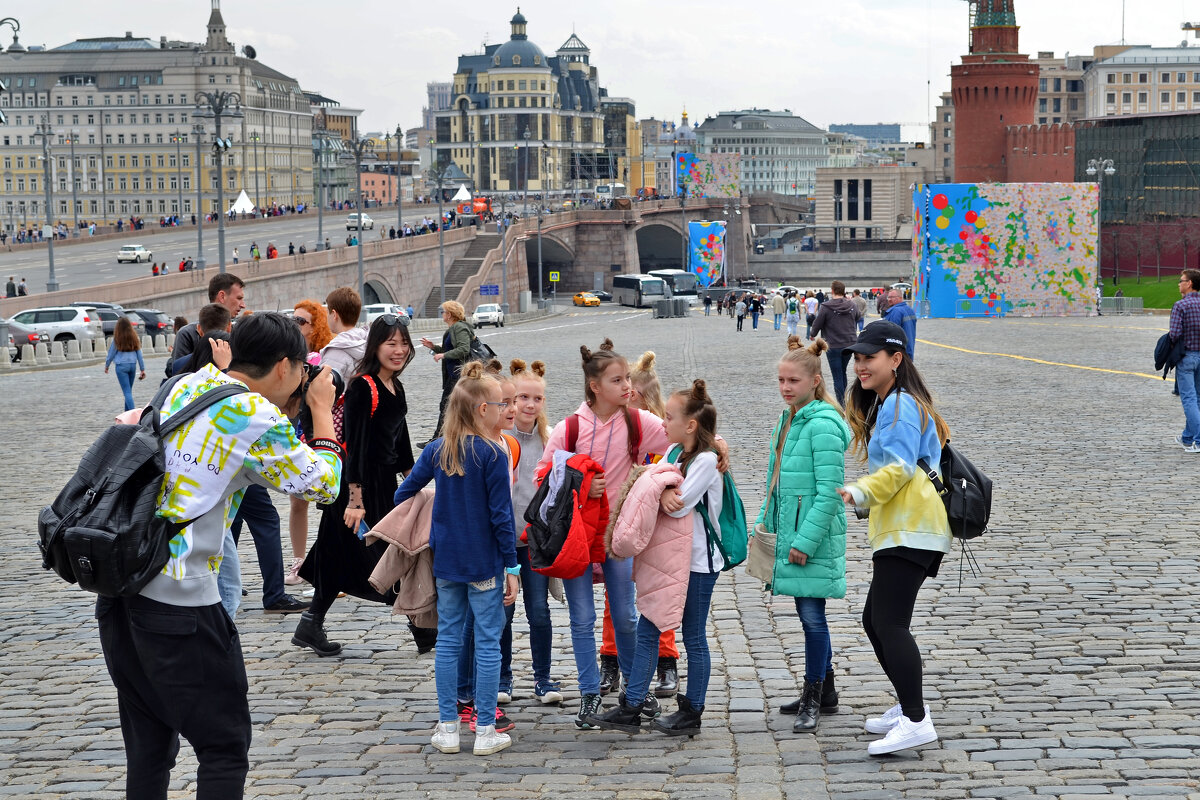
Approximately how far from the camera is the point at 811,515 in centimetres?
569

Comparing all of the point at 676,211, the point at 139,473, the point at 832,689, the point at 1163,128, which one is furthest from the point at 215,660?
the point at 676,211

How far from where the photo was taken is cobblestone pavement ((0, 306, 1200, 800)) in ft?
17.3

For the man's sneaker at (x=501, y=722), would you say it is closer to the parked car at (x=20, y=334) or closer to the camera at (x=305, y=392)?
the camera at (x=305, y=392)

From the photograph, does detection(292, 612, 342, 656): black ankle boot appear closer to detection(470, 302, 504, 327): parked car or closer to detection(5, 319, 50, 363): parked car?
detection(5, 319, 50, 363): parked car

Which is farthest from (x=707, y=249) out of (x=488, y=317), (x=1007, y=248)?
(x=1007, y=248)

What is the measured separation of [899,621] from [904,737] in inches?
17.1

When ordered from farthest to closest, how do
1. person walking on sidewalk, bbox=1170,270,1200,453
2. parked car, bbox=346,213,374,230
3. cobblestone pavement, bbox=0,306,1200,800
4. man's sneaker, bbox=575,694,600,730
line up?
parked car, bbox=346,213,374,230 < person walking on sidewalk, bbox=1170,270,1200,453 < man's sneaker, bbox=575,694,600,730 < cobblestone pavement, bbox=0,306,1200,800

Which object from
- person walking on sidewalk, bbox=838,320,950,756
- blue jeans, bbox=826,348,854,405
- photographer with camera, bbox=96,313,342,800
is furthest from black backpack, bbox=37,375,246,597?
blue jeans, bbox=826,348,854,405

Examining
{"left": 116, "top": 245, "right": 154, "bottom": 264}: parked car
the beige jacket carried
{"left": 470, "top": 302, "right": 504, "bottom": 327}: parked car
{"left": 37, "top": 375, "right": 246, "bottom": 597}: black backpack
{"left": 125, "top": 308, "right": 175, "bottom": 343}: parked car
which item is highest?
{"left": 116, "top": 245, "right": 154, "bottom": 264}: parked car

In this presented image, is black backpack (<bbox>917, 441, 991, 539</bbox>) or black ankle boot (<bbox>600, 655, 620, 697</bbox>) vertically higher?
black backpack (<bbox>917, 441, 991, 539</bbox>)

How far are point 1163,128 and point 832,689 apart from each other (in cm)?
8295

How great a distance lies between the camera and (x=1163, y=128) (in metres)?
81.4

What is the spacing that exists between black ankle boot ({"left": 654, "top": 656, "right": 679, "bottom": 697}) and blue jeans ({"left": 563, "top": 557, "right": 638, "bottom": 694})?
212 mm

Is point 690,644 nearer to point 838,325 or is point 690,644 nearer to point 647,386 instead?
point 647,386
